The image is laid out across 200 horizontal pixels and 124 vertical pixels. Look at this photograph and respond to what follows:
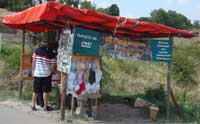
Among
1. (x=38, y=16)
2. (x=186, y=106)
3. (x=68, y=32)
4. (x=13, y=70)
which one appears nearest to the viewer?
(x=38, y=16)

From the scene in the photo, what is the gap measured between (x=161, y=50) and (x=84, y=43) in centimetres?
254

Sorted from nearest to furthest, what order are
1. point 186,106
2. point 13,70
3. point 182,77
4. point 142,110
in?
1. point 142,110
2. point 186,106
3. point 13,70
4. point 182,77

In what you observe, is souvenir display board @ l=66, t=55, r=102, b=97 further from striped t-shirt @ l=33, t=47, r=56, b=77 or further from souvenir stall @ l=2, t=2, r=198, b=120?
striped t-shirt @ l=33, t=47, r=56, b=77

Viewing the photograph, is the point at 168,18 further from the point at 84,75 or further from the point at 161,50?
the point at 84,75

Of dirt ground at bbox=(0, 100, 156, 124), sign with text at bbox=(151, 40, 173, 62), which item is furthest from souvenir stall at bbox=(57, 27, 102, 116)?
sign with text at bbox=(151, 40, 173, 62)

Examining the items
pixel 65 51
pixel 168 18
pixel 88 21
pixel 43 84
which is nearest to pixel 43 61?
pixel 43 84

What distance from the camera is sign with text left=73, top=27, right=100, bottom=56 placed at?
38.4 ft

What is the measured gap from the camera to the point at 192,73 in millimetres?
23484

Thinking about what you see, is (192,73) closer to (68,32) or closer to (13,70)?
(13,70)

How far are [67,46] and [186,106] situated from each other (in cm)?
518

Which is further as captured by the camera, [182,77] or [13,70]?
[182,77]

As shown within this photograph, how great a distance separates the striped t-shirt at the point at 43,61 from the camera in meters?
13.1

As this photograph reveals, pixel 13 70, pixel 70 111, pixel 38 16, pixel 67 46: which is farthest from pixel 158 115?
pixel 13 70

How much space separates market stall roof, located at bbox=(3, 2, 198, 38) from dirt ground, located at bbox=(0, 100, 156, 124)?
7.24ft
